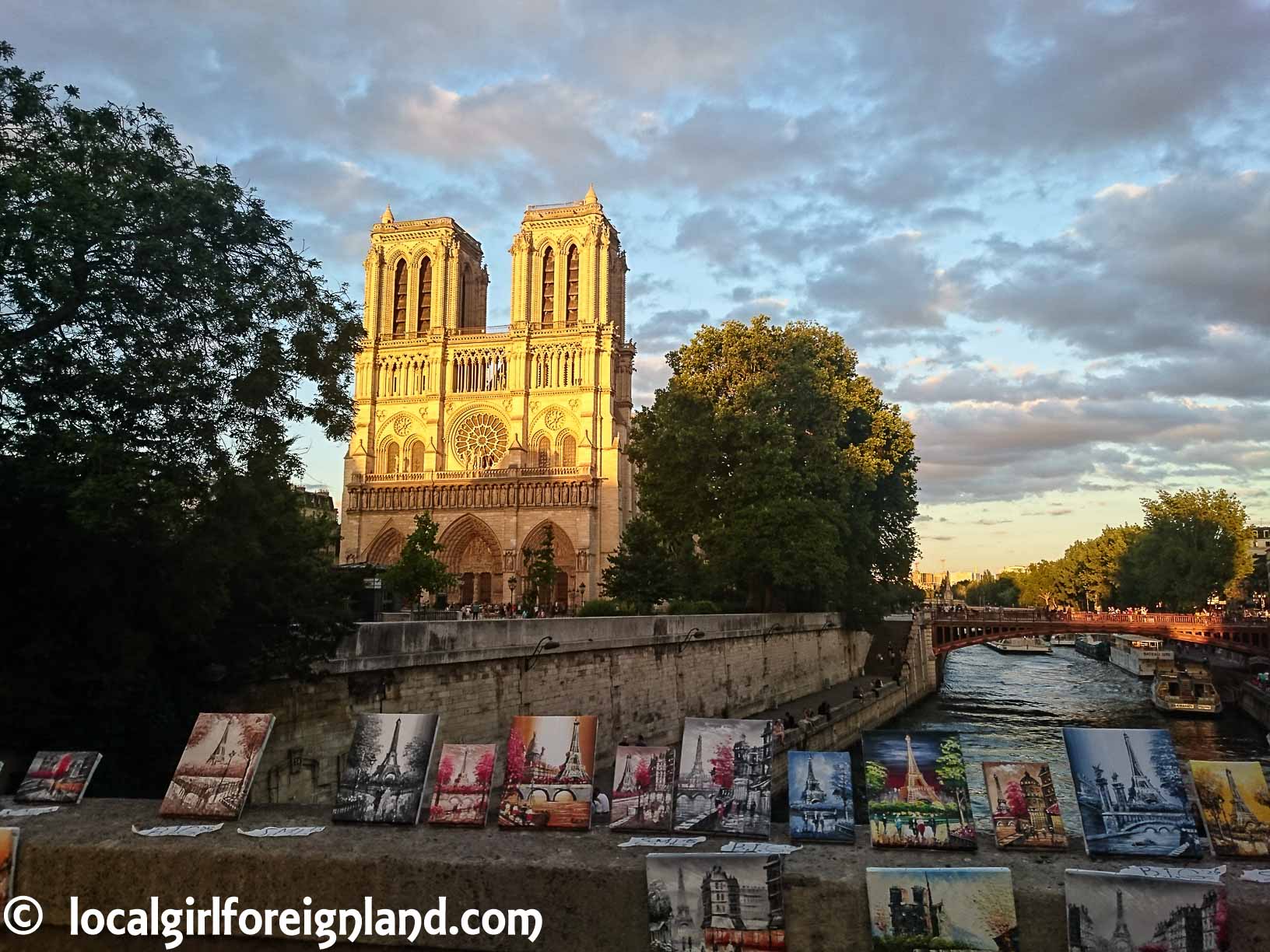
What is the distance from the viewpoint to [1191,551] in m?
55.2

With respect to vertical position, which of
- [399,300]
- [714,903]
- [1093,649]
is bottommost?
[1093,649]

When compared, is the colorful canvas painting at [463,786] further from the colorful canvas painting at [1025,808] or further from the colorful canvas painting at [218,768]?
the colorful canvas painting at [1025,808]

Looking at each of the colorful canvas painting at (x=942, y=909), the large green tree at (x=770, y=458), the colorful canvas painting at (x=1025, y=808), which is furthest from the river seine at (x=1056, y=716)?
the colorful canvas painting at (x=942, y=909)

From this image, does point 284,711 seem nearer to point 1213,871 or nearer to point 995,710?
point 1213,871

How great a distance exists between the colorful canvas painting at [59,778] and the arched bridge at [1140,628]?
40.1m

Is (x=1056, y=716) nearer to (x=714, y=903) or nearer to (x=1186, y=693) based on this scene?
(x=1186, y=693)

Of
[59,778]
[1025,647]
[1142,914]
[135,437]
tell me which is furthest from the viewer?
[1025,647]

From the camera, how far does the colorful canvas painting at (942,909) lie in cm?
337

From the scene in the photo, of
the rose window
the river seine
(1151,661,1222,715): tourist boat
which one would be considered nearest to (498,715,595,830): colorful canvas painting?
the river seine

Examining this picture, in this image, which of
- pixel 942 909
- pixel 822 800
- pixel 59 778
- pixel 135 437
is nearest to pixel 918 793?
pixel 822 800

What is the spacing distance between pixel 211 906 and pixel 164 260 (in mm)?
7178

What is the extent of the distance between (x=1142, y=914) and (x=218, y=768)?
414 centimetres

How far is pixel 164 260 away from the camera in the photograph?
9.28 meters

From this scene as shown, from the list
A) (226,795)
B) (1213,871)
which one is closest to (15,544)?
(226,795)
